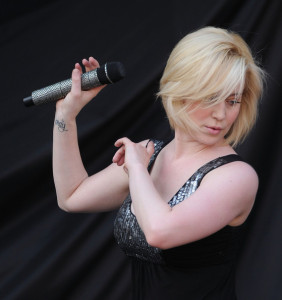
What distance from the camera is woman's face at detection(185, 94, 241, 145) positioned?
140cm

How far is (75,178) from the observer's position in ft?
5.56

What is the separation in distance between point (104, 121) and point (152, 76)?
26cm

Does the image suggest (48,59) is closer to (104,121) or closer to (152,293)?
(104,121)

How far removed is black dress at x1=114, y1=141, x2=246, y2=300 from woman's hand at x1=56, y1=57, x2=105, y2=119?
0.31 meters

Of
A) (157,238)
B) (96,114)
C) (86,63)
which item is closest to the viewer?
(157,238)

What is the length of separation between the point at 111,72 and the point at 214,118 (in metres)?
0.30

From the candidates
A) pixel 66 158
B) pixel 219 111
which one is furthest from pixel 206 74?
pixel 66 158

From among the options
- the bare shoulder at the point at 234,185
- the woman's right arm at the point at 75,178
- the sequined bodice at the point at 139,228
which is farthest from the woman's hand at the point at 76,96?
the bare shoulder at the point at 234,185

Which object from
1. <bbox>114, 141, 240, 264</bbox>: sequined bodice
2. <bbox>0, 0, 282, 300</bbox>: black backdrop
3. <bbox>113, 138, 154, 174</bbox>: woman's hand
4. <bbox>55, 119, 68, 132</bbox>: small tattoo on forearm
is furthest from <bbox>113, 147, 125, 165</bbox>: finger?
<bbox>0, 0, 282, 300</bbox>: black backdrop

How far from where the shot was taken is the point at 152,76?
226 cm

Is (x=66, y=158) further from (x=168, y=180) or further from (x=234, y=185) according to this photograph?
(x=234, y=185)

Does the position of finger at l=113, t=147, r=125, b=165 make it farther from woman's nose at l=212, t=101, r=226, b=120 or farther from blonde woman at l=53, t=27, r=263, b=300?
woman's nose at l=212, t=101, r=226, b=120

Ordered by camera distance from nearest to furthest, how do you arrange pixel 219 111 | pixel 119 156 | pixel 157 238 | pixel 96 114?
pixel 157 238 < pixel 219 111 < pixel 119 156 < pixel 96 114

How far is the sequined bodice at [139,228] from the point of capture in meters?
1.42
